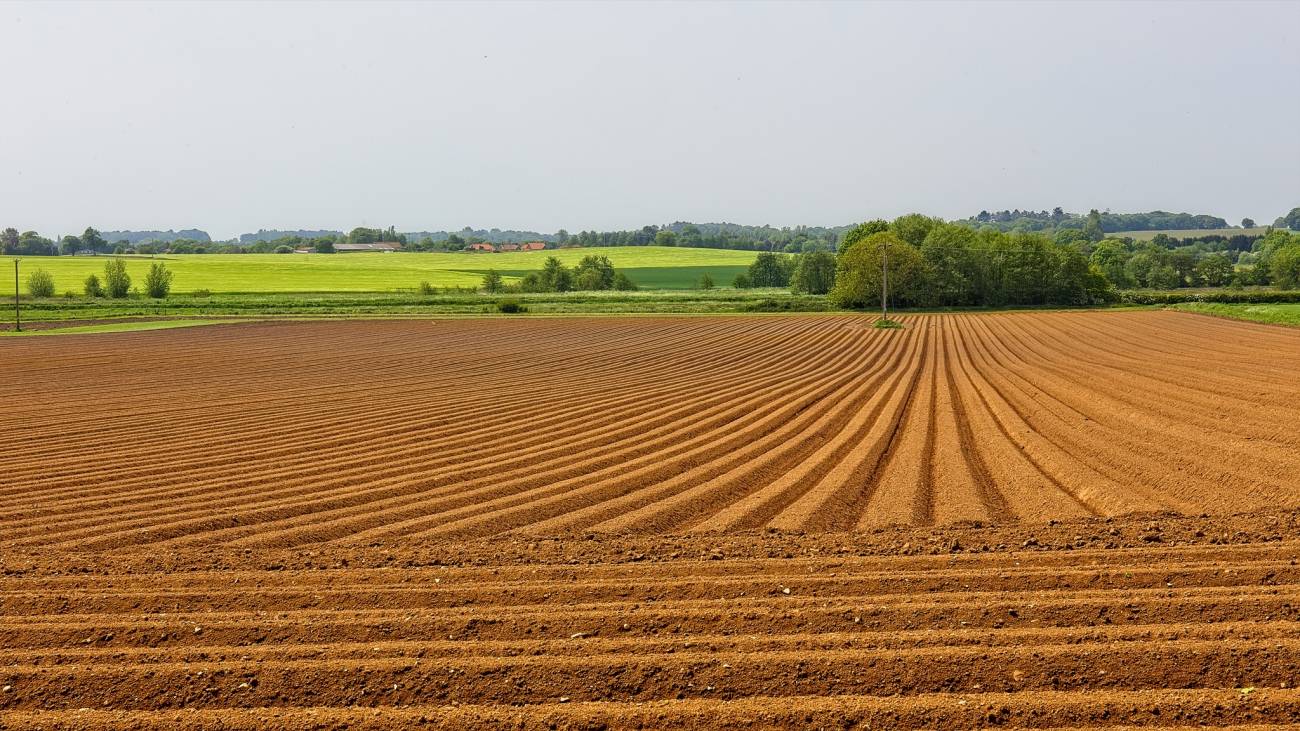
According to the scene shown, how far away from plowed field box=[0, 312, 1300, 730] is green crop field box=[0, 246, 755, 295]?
82.9 meters

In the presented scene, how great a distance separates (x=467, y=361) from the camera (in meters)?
32.8

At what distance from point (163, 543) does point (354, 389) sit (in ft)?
48.4

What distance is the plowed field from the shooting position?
588 centimetres

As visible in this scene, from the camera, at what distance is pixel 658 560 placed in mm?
8938

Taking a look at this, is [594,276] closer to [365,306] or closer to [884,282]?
[365,306]

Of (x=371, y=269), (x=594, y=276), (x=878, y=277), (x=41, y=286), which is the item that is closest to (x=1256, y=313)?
(x=878, y=277)

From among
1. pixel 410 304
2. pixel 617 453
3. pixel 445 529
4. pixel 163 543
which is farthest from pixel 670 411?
pixel 410 304

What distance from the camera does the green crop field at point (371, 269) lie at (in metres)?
101

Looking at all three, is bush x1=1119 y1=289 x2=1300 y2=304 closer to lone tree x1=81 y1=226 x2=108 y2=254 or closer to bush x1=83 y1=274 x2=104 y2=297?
bush x1=83 y1=274 x2=104 y2=297

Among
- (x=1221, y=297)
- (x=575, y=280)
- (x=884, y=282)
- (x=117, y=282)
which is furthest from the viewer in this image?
(x=575, y=280)

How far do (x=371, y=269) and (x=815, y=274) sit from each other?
56158mm

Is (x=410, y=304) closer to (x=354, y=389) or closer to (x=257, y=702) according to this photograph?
(x=354, y=389)

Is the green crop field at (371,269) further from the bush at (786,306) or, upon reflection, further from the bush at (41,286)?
the bush at (786,306)

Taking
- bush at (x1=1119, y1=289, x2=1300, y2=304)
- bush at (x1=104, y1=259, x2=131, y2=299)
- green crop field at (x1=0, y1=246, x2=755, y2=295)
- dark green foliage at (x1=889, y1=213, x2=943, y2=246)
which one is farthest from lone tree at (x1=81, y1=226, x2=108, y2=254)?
bush at (x1=1119, y1=289, x2=1300, y2=304)
